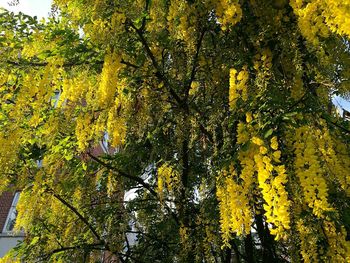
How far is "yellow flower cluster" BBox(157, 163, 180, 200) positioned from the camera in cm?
425

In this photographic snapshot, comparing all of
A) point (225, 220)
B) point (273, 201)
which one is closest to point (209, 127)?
point (225, 220)

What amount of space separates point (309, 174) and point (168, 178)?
76.0 inches

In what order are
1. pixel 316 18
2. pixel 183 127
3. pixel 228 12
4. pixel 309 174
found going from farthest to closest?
pixel 183 127
pixel 228 12
pixel 316 18
pixel 309 174

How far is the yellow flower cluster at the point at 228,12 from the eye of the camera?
3.37m

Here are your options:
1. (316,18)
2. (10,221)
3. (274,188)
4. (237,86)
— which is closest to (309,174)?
(274,188)

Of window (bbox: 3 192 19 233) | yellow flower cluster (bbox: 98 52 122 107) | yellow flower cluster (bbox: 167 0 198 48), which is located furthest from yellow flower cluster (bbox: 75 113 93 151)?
window (bbox: 3 192 19 233)

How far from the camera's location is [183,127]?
4230 mm

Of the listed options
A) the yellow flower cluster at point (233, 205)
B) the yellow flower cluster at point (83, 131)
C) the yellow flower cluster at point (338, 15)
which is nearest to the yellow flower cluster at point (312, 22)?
the yellow flower cluster at point (338, 15)

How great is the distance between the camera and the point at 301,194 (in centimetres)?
285

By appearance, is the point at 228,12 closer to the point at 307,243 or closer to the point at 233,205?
the point at 233,205

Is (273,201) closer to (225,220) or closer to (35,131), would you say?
(225,220)

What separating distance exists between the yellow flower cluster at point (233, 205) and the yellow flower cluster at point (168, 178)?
3.97 ft

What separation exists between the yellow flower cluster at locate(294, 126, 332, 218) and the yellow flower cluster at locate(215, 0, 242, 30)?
131 cm

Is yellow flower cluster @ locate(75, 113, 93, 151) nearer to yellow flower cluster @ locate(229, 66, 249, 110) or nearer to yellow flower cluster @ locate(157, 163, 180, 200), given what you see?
yellow flower cluster @ locate(157, 163, 180, 200)
